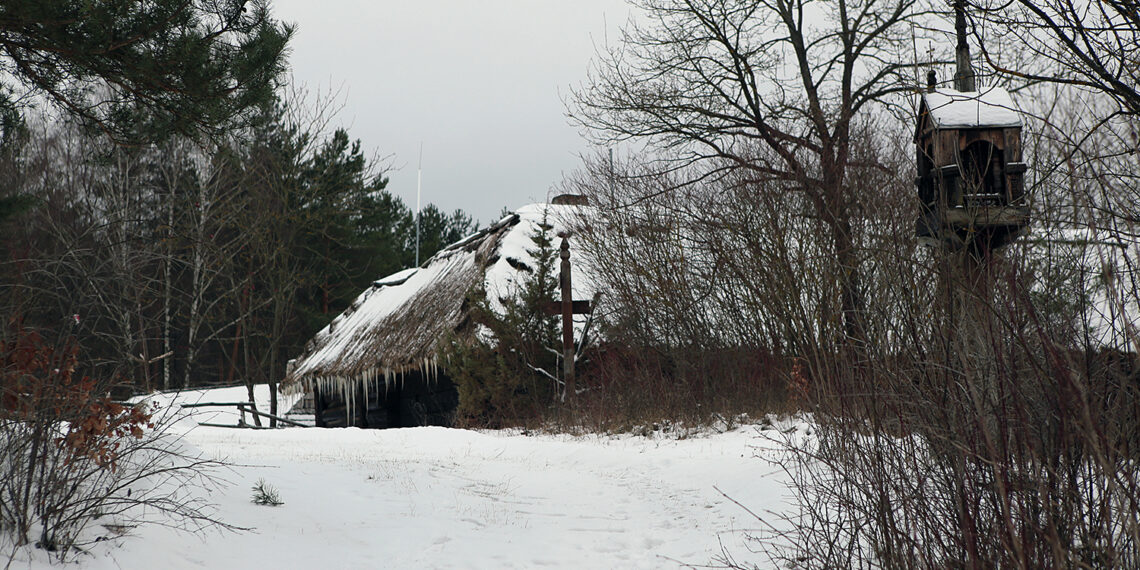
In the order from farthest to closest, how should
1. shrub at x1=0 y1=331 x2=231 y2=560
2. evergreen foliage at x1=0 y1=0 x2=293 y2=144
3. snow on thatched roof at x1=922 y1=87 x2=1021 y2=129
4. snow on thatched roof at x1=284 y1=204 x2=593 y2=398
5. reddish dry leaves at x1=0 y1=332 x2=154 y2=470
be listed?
1. snow on thatched roof at x1=284 y1=204 x2=593 y2=398
2. snow on thatched roof at x1=922 y1=87 x2=1021 y2=129
3. evergreen foliage at x1=0 y1=0 x2=293 y2=144
4. reddish dry leaves at x1=0 y1=332 x2=154 y2=470
5. shrub at x1=0 y1=331 x2=231 y2=560

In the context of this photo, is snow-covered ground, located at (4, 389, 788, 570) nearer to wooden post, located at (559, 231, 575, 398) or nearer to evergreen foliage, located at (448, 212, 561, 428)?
wooden post, located at (559, 231, 575, 398)

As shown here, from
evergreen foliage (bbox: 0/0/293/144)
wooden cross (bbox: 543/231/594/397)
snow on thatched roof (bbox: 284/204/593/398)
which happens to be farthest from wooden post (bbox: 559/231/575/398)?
evergreen foliage (bbox: 0/0/293/144)

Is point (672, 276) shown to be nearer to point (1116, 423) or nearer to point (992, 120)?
point (992, 120)

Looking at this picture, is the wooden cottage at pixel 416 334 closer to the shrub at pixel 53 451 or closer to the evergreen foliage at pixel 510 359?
the evergreen foliage at pixel 510 359

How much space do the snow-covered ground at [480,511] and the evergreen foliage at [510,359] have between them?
17.0 ft

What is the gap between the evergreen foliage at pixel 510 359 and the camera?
15.8 m

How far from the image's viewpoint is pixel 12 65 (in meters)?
5.78

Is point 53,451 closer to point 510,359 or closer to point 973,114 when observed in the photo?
point 973,114

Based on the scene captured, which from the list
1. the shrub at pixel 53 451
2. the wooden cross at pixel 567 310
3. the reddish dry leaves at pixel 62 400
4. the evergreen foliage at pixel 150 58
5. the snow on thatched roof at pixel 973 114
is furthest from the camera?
the wooden cross at pixel 567 310

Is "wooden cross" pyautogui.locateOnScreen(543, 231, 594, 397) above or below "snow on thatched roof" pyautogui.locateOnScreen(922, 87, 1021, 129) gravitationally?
below

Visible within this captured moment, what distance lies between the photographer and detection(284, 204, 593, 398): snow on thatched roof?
17.3 m

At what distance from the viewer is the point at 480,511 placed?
6637 mm

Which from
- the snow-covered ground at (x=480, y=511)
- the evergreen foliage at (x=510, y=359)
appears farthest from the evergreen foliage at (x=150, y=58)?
the evergreen foliage at (x=510, y=359)

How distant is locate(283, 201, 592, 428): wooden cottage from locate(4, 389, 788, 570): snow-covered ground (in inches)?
274
